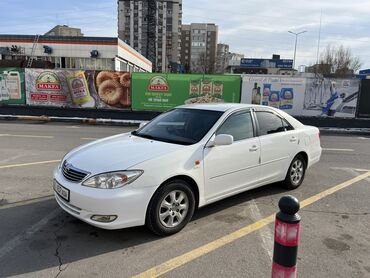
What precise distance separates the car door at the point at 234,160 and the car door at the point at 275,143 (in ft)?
0.63

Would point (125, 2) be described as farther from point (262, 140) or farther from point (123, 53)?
point (262, 140)

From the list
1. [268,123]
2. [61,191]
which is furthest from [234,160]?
[61,191]

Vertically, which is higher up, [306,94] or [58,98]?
[306,94]

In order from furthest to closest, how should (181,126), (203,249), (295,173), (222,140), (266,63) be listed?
(266,63) → (295,173) → (181,126) → (222,140) → (203,249)

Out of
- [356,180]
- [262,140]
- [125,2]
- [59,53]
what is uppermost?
[125,2]

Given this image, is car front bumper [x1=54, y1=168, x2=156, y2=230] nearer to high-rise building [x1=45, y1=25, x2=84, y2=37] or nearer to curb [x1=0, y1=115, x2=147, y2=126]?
curb [x1=0, y1=115, x2=147, y2=126]

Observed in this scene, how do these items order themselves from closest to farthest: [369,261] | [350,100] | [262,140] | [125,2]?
[369,261]
[262,140]
[350,100]
[125,2]

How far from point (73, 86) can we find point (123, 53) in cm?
3063

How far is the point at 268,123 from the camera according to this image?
18.5 ft

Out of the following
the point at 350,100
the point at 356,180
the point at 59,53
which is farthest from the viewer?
the point at 59,53

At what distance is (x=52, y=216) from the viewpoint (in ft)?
15.5

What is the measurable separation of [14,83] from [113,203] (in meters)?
16.6

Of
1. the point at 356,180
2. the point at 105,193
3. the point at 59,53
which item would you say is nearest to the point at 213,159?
the point at 105,193

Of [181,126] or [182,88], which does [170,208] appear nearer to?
[181,126]
